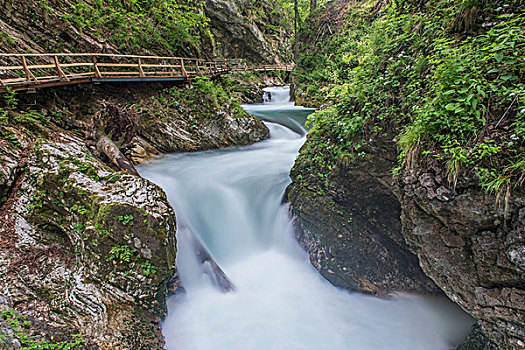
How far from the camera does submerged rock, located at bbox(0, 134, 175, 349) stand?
324 centimetres

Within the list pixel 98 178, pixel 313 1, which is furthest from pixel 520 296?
pixel 313 1

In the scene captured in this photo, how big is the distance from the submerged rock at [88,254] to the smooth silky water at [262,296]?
32.4 inches

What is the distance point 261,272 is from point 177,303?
5.75ft

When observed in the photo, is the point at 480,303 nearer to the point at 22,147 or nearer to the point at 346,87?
the point at 346,87

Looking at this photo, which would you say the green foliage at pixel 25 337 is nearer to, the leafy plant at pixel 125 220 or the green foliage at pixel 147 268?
the green foliage at pixel 147 268

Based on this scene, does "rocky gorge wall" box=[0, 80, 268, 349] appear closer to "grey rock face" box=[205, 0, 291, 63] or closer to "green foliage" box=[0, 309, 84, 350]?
"green foliage" box=[0, 309, 84, 350]

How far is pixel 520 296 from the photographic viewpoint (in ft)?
8.25

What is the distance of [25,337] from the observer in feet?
9.12

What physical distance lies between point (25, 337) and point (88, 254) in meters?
1.08

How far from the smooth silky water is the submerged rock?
2.70ft

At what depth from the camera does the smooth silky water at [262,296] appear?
393 centimetres

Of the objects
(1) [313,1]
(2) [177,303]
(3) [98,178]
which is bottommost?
(2) [177,303]

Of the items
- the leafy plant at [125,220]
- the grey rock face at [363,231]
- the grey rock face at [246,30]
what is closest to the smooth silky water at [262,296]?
the grey rock face at [363,231]

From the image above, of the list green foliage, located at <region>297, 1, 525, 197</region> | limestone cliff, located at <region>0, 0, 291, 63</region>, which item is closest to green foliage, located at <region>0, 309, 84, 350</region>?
green foliage, located at <region>297, 1, 525, 197</region>
